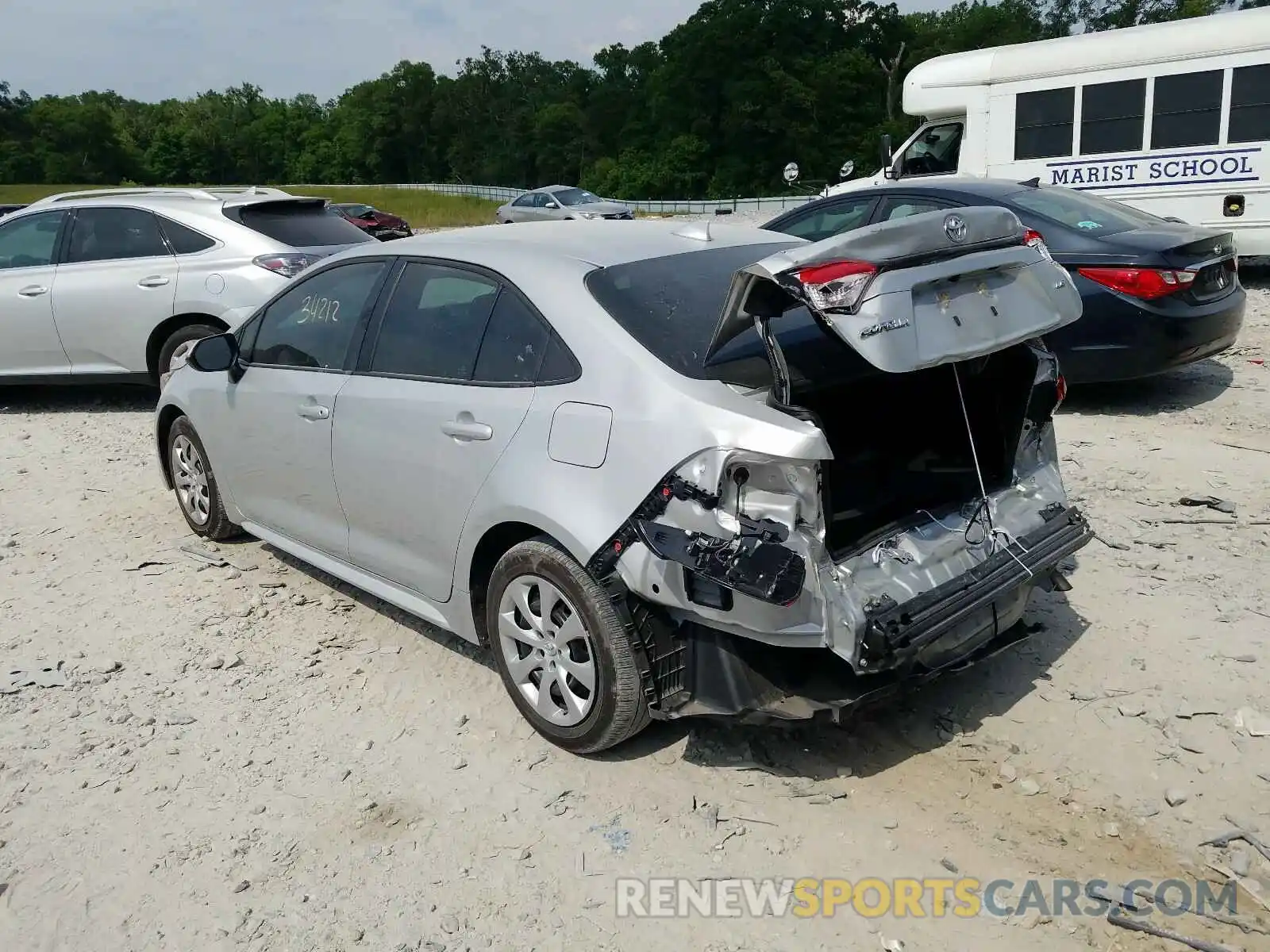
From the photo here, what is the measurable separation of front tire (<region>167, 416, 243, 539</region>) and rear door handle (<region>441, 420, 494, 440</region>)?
87.2 inches

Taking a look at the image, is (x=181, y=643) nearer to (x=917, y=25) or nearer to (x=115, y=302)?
(x=115, y=302)

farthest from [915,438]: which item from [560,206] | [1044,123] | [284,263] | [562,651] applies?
[560,206]

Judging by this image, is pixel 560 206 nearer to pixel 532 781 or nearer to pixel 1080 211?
pixel 1080 211

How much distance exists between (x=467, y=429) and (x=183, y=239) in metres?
5.70

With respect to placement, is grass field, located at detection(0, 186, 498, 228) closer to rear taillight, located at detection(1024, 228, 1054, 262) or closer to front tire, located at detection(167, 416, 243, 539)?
front tire, located at detection(167, 416, 243, 539)

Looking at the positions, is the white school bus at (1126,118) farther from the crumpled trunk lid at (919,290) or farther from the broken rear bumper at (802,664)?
the broken rear bumper at (802,664)

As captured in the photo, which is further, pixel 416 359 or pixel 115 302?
pixel 115 302

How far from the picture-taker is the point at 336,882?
121 inches

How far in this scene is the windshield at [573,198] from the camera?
30016 millimetres

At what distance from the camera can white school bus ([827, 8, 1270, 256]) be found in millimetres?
11609

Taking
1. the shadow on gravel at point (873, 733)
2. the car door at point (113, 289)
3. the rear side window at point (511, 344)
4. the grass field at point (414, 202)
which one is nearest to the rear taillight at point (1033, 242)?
the shadow on gravel at point (873, 733)

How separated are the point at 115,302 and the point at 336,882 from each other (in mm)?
6669

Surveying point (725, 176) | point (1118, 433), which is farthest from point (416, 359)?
point (725, 176)

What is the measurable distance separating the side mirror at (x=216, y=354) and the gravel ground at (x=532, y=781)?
1.12 m
